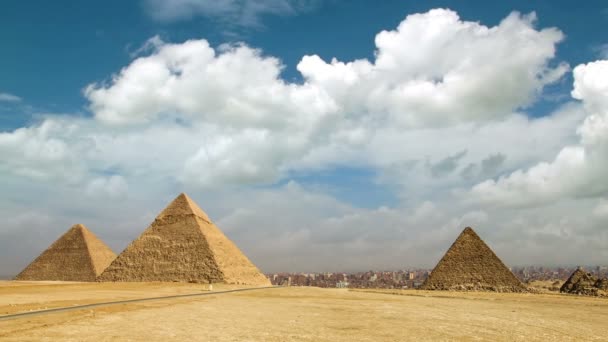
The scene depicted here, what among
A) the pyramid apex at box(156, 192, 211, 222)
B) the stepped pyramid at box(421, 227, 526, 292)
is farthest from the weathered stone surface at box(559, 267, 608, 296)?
the pyramid apex at box(156, 192, 211, 222)

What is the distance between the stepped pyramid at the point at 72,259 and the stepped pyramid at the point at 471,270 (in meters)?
62.4

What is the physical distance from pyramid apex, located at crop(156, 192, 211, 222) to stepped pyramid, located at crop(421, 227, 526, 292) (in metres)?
39.4

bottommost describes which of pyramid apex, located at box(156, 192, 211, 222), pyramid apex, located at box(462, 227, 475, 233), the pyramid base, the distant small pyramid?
the pyramid base

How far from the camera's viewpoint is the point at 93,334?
598 inches

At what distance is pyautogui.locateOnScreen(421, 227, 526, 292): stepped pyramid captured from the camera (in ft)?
179

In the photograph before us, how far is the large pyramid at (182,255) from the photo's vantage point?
229ft

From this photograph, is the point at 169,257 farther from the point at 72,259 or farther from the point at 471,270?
the point at 471,270

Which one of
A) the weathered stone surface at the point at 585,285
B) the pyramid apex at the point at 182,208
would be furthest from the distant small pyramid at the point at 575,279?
the pyramid apex at the point at 182,208

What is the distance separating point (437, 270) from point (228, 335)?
48.1 metres

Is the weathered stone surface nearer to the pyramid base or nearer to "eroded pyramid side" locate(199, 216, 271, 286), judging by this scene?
the pyramid base

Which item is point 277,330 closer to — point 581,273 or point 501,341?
point 501,341

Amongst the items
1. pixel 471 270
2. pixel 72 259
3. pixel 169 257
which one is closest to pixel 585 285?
pixel 471 270

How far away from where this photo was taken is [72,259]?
91000 millimetres

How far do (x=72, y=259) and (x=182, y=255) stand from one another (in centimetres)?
3208
